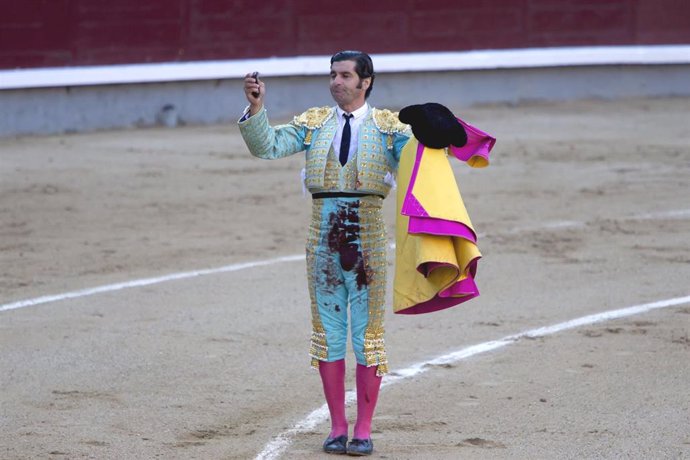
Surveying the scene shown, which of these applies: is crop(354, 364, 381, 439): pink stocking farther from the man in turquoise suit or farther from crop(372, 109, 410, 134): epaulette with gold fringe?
crop(372, 109, 410, 134): epaulette with gold fringe

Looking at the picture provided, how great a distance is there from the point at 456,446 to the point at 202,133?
850 cm

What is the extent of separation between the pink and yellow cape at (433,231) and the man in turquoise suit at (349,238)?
82 mm

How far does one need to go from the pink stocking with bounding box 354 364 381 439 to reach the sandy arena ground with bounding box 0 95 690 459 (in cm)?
9

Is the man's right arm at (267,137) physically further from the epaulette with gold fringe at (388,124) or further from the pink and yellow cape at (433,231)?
the pink and yellow cape at (433,231)

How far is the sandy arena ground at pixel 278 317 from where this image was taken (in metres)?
4.31

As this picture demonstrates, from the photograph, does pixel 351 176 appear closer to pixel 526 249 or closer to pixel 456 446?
pixel 456 446

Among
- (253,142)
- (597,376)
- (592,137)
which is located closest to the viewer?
(253,142)

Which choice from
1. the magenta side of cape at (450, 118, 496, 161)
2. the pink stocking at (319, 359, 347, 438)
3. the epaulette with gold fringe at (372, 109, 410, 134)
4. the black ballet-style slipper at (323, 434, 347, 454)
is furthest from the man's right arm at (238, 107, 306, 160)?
the black ballet-style slipper at (323, 434, 347, 454)

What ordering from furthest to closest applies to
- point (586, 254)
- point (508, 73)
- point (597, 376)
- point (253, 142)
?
point (508, 73), point (586, 254), point (597, 376), point (253, 142)

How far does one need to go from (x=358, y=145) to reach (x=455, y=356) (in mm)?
1617

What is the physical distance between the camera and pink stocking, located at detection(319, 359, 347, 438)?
406 centimetres

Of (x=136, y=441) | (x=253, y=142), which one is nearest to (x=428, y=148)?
(x=253, y=142)

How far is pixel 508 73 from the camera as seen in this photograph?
48.0 ft

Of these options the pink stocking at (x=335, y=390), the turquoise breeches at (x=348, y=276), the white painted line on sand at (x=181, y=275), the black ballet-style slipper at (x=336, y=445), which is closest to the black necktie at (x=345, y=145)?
the turquoise breeches at (x=348, y=276)
